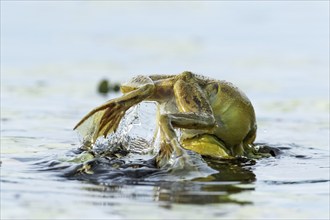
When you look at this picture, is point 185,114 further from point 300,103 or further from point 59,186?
point 300,103

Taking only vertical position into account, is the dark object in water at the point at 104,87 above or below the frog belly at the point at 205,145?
above

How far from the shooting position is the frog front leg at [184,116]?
616 cm

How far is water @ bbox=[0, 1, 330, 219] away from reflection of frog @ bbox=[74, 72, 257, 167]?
25 centimetres

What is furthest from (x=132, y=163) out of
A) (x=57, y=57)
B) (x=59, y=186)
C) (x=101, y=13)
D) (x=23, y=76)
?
(x=101, y=13)

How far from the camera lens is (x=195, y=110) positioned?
658 cm

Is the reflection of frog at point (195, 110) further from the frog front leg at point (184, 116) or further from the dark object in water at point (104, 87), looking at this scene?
the dark object in water at point (104, 87)

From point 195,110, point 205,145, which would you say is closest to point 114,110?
point 195,110

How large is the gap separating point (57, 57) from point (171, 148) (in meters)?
10.8

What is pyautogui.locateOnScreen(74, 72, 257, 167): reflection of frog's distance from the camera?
6605 mm

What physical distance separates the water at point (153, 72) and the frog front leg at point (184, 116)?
8.9 inches

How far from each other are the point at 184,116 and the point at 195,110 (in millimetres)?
212

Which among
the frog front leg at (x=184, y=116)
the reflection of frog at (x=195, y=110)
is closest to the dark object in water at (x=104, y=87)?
the reflection of frog at (x=195, y=110)

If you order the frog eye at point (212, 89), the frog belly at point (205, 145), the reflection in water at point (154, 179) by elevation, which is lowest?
the reflection in water at point (154, 179)

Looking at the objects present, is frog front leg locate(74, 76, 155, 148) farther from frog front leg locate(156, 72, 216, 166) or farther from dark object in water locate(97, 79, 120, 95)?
dark object in water locate(97, 79, 120, 95)
